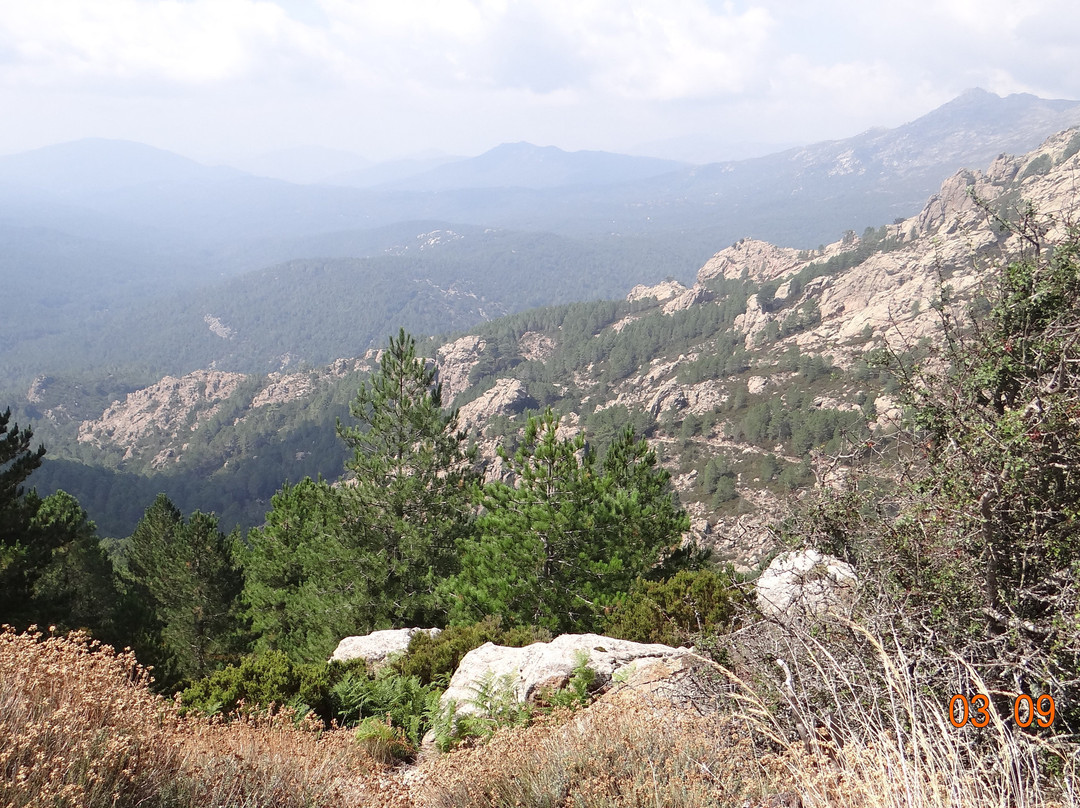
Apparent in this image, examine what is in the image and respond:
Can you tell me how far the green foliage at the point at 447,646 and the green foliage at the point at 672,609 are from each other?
5.28 feet

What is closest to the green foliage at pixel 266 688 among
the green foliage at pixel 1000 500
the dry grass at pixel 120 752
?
the dry grass at pixel 120 752

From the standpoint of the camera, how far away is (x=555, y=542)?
13969 millimetres

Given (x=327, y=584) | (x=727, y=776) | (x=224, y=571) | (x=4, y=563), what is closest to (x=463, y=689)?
(x=727, y=776)

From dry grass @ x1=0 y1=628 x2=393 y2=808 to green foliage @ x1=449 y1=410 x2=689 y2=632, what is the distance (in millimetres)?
8709

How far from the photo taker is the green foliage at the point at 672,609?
396 inches

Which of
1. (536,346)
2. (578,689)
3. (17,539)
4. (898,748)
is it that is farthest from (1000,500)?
(536,346)

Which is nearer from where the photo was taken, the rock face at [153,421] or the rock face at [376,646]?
the rock face at [376,646]

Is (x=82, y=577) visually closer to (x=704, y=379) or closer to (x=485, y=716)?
(x=485, y=716)

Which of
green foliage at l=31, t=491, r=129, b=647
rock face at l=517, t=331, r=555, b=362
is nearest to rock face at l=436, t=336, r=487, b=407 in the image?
rock face at l=517, t=331, r=555, b=362

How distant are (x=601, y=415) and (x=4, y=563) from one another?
328 ft

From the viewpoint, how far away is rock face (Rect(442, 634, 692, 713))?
24.3 ft

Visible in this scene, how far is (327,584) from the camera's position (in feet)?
57.6

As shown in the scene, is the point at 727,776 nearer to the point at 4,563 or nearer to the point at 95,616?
the point at 4,563

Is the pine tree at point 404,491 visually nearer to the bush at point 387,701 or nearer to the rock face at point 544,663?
the bush at point 387,701
